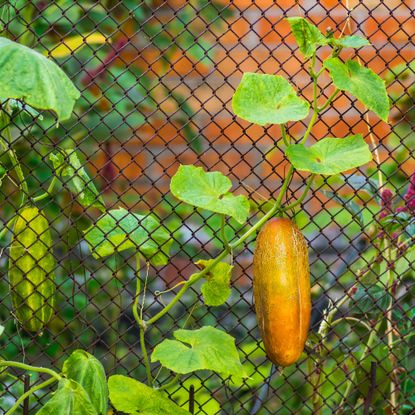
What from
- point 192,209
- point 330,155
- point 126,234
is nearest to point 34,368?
point 126,234

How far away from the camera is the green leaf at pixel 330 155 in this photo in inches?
71.4

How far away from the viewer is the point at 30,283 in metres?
2.06

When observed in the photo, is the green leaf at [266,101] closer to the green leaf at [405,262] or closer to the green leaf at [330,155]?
the green leaf at [330,155]

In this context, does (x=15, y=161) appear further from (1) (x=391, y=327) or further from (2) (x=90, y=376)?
(1) (x=391, y=327)

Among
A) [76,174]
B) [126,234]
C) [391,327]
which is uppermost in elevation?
[76,174]

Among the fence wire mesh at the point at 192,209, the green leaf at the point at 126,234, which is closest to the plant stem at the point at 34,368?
the fence wire mesh at the point at 192,209

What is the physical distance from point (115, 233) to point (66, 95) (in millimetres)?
501

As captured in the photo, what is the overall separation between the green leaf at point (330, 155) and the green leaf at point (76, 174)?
1.31ft

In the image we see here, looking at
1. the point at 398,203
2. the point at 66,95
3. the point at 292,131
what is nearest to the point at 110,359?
the point at 292,131

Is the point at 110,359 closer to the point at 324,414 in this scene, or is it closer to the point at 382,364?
the point at 324,414

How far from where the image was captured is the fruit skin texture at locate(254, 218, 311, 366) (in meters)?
1.89

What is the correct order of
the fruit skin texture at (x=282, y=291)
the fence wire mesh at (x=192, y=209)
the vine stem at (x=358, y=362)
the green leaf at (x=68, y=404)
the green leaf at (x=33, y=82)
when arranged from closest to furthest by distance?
the green leaf at (x=33, y=82) < the green leaf at (x=68, y=404) < the fruit skin texture at (x=282, y=291) < the fence wire mesh at (x=192, y=209) < the vine stem at (x=358, y=362)

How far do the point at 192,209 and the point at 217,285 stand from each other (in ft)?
2.42

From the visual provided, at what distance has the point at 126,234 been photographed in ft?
6.70
